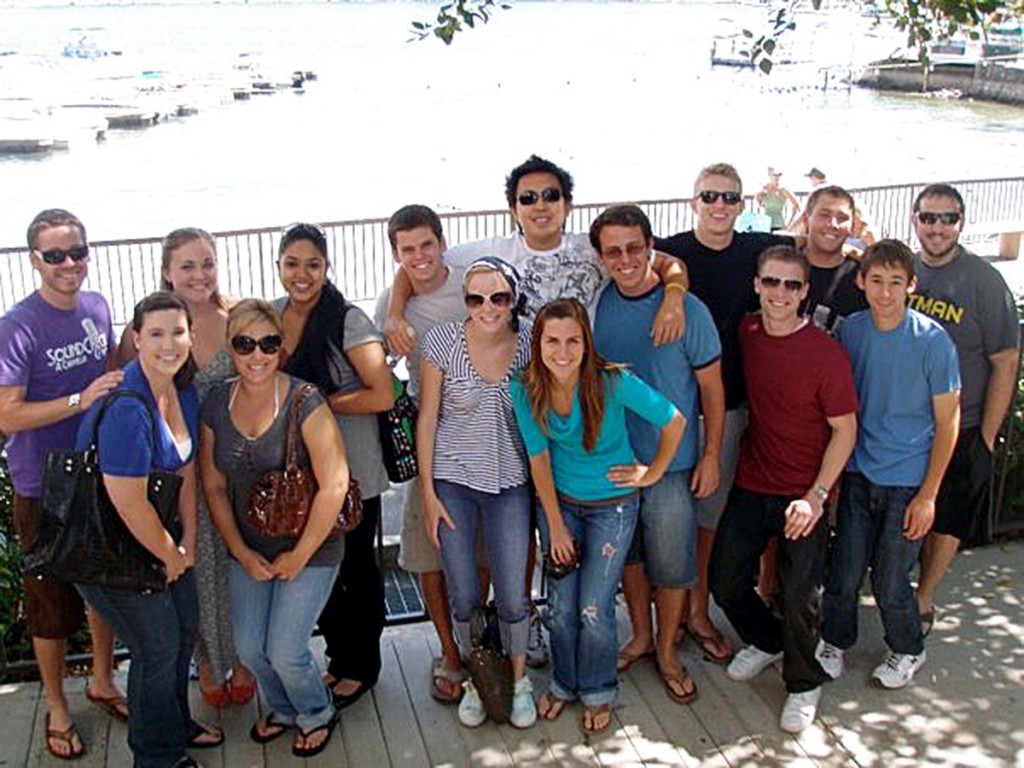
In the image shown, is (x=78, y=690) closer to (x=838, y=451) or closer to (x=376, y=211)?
(x=838, y=451)

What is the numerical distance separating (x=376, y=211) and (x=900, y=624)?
25538 millimetres

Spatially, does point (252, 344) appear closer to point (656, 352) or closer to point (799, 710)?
point (656, 352)

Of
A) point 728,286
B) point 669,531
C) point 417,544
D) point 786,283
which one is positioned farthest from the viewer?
point 728,286

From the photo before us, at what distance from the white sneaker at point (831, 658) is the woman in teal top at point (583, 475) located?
2.91 ft

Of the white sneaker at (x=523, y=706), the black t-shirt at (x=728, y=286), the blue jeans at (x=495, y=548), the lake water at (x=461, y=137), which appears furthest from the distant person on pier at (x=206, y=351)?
the lake water at (x=461, y=137)

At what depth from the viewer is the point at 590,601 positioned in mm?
4000

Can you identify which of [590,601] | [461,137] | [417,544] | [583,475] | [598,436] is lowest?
[590,601]

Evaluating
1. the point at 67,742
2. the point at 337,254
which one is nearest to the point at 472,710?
the point at 67,742

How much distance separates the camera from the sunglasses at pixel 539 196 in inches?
163

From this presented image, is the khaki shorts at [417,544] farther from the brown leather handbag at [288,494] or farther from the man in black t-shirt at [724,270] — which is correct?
the man in black t-shirt at [724,270]

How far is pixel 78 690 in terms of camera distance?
14.0 feet

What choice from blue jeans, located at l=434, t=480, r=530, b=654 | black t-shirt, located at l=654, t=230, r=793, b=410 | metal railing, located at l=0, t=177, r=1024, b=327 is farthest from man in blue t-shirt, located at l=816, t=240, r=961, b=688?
metal railing, located at l=0, t=177, r=1024, b=327

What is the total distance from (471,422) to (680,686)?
1.33 metres

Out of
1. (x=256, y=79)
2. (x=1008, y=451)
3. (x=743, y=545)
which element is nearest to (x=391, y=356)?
(x=743, y=545)
